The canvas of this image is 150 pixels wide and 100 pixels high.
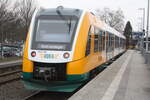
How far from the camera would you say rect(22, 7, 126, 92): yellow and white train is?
26.8 ft

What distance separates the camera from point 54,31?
353 inches

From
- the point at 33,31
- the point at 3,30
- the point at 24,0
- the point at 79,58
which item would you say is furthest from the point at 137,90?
the point at 24,0

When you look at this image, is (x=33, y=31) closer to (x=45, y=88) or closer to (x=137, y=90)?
(x=45, y=88)

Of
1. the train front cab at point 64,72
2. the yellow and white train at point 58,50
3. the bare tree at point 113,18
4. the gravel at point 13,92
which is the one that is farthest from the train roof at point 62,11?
the bare tree at point 113,18

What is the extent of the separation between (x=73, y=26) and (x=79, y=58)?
1.25 meters

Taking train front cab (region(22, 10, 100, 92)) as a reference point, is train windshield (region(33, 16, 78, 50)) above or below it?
above

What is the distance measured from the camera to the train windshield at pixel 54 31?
28.4ft

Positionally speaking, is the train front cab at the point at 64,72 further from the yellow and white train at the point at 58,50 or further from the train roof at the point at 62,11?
the train roof at the point at 62,11

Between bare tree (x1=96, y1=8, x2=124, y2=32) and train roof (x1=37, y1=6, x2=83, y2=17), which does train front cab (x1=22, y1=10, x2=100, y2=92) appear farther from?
bare tree (x1=96, y1=8, x2=124, y2=32)

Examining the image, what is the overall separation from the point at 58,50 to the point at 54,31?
0.85m

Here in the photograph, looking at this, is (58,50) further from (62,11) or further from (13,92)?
(13,92)

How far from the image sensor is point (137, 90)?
7.90 metres

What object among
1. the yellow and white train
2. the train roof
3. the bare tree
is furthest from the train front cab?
the bare tree

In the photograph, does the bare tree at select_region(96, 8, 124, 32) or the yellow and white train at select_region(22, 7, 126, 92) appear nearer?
the yellow and white train at select_region(22, 7, 126, 92)
